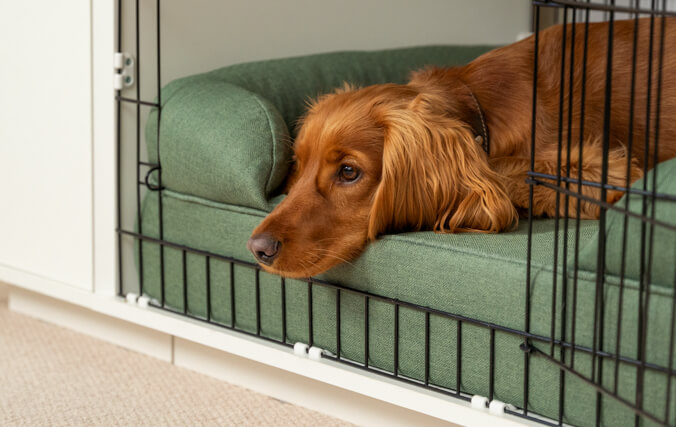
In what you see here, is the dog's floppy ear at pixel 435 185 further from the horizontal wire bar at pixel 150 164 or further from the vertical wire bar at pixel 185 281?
the horizontal wire bar at pixel 150 164

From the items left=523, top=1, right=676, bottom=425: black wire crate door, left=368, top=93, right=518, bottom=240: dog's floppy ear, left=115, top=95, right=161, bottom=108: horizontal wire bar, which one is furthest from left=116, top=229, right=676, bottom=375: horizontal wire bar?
left=115, top=95, right=161, bottom=108: horizontal wire bar

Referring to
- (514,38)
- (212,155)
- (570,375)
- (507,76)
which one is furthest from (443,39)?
(570,375)

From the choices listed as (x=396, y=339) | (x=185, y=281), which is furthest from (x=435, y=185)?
(x=185, y=281)

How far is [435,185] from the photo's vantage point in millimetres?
1682

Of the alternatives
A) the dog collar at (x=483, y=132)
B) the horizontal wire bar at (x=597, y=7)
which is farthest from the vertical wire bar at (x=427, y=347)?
the horizontal wire bar at (x=597, y=7)

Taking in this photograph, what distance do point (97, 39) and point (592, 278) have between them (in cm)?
133

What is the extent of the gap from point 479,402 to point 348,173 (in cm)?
50

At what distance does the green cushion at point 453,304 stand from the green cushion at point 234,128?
0.21 ft

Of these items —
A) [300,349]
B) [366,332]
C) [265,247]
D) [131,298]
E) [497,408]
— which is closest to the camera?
[497,408]

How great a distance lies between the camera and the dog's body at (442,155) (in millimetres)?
1661

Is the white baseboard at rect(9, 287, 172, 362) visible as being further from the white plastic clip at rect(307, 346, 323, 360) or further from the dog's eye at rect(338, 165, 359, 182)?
the dog's eye at rect(338, 165, 359, 182)

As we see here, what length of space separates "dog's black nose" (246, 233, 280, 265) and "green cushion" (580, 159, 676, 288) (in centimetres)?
56

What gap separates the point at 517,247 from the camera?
1548 mm

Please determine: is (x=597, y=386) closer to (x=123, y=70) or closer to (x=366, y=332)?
(x=366, y=332)
